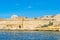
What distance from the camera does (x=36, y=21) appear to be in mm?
93125

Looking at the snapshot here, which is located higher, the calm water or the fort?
the fort

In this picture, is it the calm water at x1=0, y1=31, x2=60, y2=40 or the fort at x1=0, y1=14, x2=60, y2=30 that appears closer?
the calm water at x1=0, y1=31, x2=60, y2=40

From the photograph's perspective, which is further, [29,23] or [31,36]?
[29,23]

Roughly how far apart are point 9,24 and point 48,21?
43.8ft

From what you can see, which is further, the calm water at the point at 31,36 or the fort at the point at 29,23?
the fort at the point at 29,23

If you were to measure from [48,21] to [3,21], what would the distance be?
16291 millimetres

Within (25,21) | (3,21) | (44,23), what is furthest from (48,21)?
(3,21)

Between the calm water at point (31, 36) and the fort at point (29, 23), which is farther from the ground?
the fort at point (29, 23)

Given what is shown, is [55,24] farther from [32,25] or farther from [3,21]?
[3,21]

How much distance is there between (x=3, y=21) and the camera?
96.9 meters

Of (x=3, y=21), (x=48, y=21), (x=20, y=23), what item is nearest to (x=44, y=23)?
(x=48, y=21)

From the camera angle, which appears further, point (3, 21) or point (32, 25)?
point (3, 21)

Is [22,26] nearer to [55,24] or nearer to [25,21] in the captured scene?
[25,21]

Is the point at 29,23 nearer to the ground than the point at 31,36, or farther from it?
farther from it
